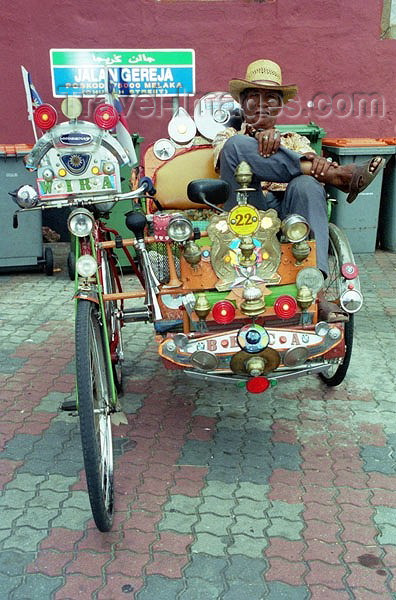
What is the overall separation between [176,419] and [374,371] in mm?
1492

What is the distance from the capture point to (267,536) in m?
2.78

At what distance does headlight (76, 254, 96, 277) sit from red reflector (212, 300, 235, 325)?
575 mm

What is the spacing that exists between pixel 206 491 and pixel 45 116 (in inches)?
73.0

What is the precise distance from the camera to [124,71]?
778 centimetres

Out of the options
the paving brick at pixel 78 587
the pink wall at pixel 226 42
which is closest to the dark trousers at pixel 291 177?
the paving brick at pixel 78 587

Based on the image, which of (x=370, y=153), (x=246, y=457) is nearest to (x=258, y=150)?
(x=246, y=457)

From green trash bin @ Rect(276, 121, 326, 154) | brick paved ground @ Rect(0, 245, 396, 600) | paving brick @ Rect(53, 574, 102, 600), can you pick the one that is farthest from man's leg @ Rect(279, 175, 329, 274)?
green trash bin @ Rect(276, 121, 326, 154)

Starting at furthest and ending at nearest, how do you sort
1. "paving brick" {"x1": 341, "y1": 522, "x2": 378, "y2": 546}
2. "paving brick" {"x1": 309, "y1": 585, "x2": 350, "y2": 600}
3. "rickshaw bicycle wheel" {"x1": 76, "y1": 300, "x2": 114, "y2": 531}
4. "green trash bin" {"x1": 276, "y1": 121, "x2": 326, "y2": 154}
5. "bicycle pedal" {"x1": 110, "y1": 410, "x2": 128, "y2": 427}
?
"green trash bin" {"x1": 276, "y1": 121, "x2": 326, "y2": 154} → "bicycle pedal" {"x1": 110, "y1": 410, "x2": 128, "y2": 427} → "paving brick" {"x1": 341, "y1": 522, "x2": 378, "y2": 546} → "rickshaw bicycle wheel" {"x1": 76, "y1": 300, "x2": 114, "y2": 531} → "paving brick" {"x1": 309, "y1": 585, "x2": 350, "y2": 600}

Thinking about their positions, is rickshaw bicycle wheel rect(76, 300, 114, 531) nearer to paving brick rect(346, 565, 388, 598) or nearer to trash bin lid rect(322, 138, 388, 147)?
paving brick rect(346, 565, 388, 598)

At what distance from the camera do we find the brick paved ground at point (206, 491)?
8.32 ft

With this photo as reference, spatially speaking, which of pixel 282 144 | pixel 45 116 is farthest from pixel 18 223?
pixel 45 116

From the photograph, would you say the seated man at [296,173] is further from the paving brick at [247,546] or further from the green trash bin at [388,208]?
the green trash bin at [388,208]

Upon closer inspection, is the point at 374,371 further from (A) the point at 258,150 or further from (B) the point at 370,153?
A: (B) the point at 370,153

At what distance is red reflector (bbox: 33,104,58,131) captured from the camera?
2867mm
